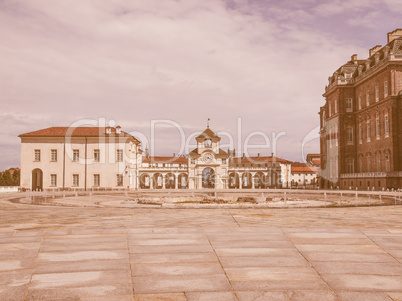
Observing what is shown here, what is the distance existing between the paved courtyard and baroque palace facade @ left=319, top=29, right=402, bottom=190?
43.1 m

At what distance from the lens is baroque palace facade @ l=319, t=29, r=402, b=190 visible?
161 feet

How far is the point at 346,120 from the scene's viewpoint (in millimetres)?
60719

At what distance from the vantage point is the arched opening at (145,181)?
84375mm

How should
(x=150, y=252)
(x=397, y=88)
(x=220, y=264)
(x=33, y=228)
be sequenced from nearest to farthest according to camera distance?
(x=220, y=264) → (x=150, y=252) → (x=33, y=228) → (x=397, y=88)

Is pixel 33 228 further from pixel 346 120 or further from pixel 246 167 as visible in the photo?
pixel 246 167

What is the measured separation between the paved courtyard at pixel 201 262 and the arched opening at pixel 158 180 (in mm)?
74969

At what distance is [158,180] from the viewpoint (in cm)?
9169

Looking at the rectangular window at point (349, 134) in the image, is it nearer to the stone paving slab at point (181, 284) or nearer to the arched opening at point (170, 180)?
the arched opening at point (170, 180)

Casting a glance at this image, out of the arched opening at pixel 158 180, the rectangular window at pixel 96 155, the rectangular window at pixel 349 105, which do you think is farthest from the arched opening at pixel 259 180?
the rectangular window at pixel 96 155

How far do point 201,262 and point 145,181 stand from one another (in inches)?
3140

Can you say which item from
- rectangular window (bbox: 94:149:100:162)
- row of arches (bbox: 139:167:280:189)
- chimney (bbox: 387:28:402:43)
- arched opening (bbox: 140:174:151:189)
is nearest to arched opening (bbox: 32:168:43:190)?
rectangular window (bbox: 94:149:100:162)

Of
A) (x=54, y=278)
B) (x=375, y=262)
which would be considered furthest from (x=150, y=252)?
(x=375, y=262)

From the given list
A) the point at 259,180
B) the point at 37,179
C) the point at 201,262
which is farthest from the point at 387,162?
the point at 201,262

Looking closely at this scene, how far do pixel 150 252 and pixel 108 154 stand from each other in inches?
2158
